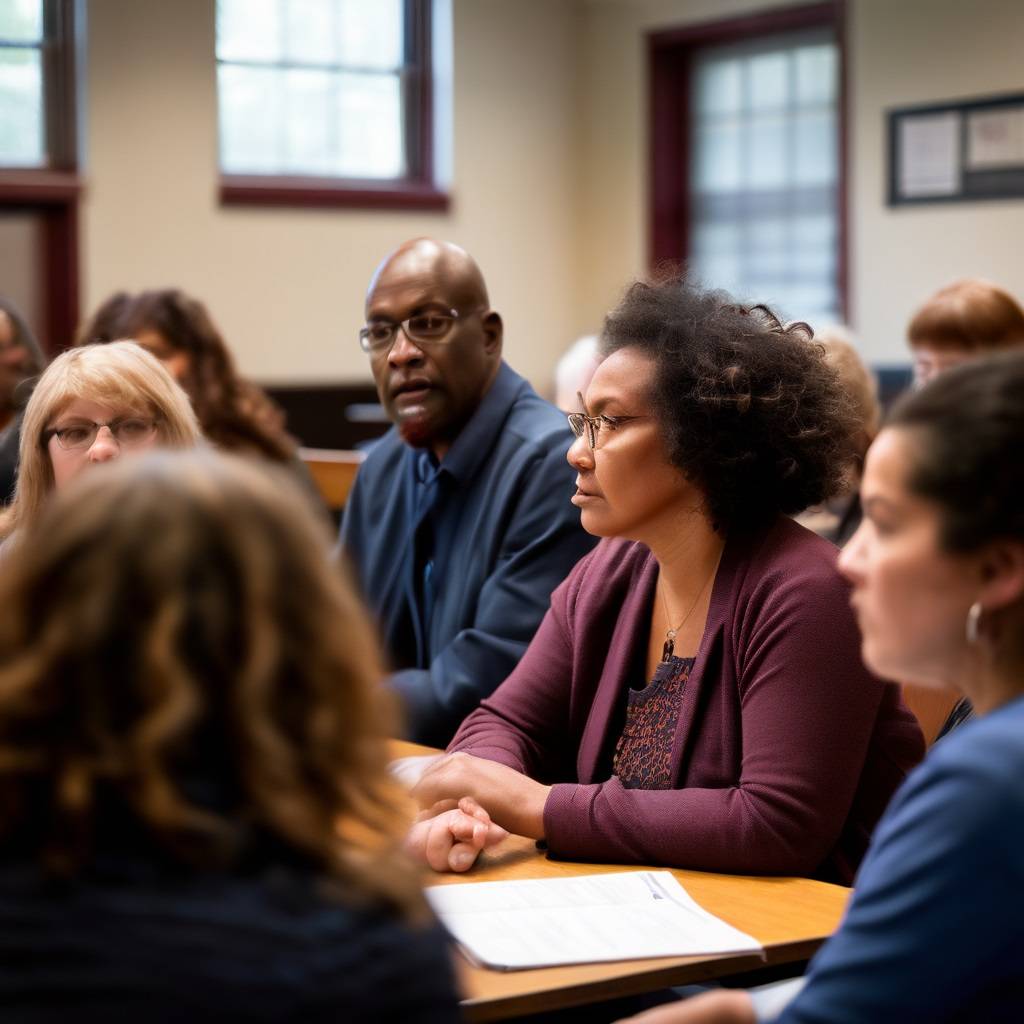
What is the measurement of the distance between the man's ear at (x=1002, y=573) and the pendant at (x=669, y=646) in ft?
2.90

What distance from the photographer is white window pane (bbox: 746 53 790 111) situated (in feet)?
24.6

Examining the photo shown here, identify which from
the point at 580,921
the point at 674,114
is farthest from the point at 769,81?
the point at 580,921

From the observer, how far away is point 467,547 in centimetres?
295

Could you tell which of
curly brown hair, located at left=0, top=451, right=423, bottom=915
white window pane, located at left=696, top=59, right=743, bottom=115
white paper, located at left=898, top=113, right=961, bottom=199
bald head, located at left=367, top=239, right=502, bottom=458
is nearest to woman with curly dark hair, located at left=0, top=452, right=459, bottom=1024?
curly brown hair, located at left=0, top=451, right=423, bottom=915

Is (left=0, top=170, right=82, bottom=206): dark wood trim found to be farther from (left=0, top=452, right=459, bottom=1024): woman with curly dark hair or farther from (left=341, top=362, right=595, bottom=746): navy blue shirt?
(left=0, top=452, right=459, bottom=1024): woman with curly dark hair

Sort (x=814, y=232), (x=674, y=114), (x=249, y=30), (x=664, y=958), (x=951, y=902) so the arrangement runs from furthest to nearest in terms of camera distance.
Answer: (x=674, y=114)
(x=814, y=232)
(x=249, y=30)
(x=664, y=958)
(x=951, y=902)

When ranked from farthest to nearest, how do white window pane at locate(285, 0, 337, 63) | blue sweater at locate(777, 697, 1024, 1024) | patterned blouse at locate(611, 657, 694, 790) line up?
white window pane at locate(285, 0, 337, 63) < patterned blouse at locate(611, 657, 694, 790) < blue sweater at locate(777, 697, 1024, 1024)

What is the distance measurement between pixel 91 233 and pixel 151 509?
6.24 meters

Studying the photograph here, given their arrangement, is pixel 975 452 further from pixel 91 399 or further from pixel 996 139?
pixel 996 139

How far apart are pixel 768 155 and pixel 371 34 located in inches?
79.8

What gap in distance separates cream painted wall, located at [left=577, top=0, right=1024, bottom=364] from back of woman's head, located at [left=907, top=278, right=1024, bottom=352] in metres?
2.03

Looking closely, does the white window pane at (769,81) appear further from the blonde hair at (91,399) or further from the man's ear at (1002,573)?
the man's ear at (1002,573)

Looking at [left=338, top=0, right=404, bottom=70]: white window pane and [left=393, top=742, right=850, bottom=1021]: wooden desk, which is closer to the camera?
[left=393, top=742, right=850, bottom=1021]: wooden desk

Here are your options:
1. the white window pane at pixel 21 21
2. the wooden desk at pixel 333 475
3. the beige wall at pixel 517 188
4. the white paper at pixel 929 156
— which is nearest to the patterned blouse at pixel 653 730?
the wooden desk at pixel 333 475
